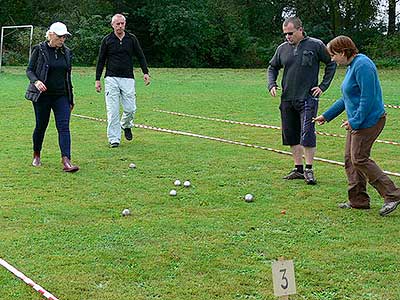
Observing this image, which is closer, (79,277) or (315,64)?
(79,277)

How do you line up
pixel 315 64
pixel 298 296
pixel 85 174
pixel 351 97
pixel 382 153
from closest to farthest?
1. pixel 298 296
2. pixel 351 97
3. pixel 315 64
4. pixel 85 174
5. pixel 382 153

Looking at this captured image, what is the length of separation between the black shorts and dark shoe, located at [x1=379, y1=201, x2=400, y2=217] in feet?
5.29

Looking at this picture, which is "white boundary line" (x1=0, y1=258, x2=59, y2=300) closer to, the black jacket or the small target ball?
the small target ball

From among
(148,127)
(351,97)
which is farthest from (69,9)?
(351,97)

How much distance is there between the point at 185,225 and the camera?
6512mm

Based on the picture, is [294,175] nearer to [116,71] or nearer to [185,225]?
[185,225]

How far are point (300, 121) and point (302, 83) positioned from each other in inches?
18.5

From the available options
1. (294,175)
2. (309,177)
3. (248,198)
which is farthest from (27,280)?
(294,175)

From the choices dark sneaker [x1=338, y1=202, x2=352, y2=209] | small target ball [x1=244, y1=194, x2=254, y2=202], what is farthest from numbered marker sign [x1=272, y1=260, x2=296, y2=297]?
small target ball [x1=244, y1=194, x2=254, y2=202]

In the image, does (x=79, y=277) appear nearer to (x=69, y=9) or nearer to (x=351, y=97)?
(x=351, y=97)

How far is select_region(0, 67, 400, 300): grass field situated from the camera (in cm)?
504

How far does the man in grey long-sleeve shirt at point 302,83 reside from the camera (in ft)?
27.0

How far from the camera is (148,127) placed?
528 inches

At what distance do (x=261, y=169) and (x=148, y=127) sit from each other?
4.53 m
